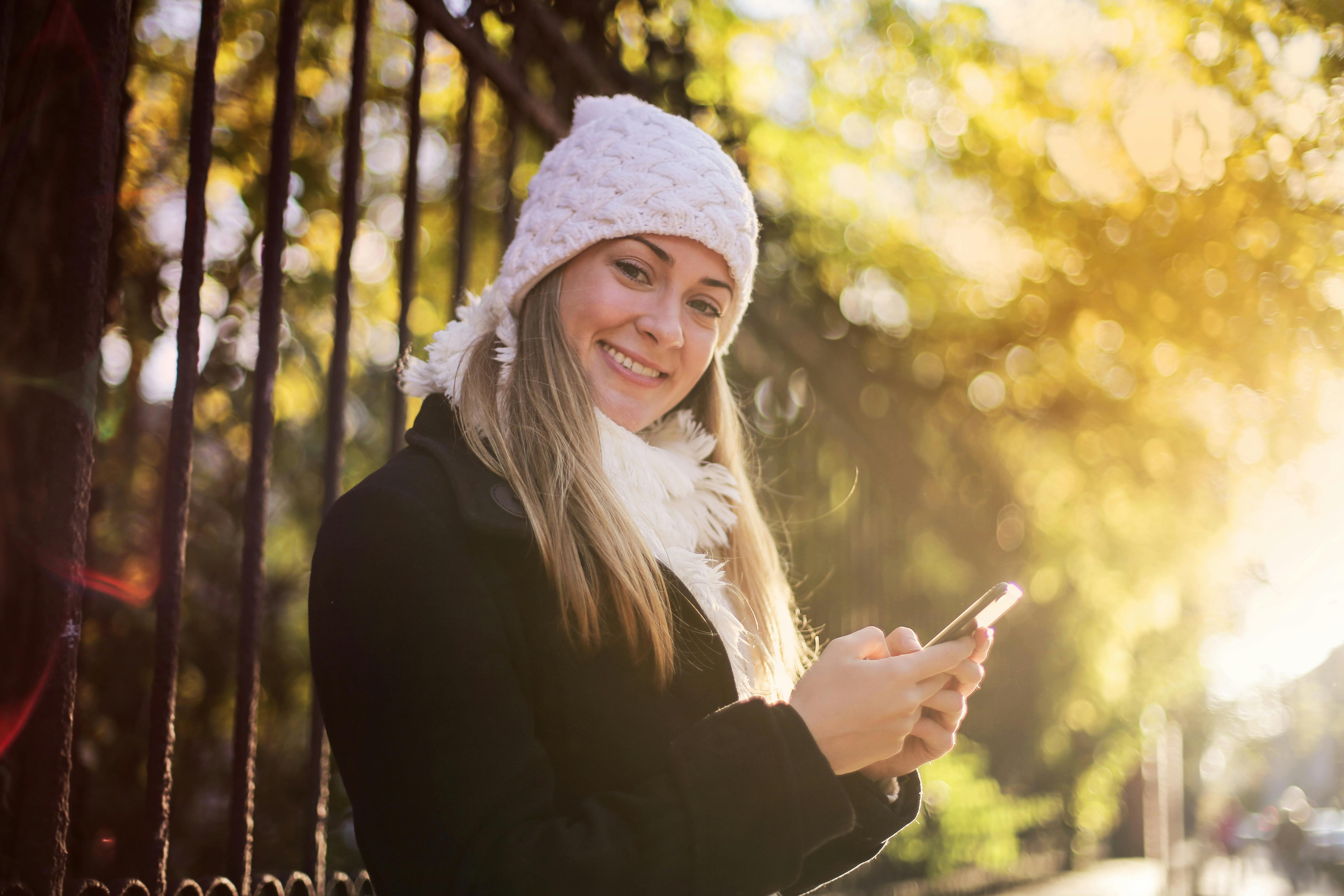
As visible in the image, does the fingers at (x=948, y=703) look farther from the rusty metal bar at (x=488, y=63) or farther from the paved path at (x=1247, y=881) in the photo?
the paved path at (x=1247, y=881)

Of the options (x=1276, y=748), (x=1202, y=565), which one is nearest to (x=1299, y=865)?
(x=1276, y=748)

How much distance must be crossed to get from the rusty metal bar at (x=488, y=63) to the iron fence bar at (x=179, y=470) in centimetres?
60

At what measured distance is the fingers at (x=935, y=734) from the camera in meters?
1.44

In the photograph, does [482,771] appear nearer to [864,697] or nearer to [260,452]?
[864,697]

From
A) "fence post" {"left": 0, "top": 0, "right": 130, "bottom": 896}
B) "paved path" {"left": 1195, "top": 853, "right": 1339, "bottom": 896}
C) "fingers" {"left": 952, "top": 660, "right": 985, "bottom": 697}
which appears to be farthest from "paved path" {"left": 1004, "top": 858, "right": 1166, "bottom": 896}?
"fence post" {"left": 0, "top": 0, "right": 130, "bottom": 896}

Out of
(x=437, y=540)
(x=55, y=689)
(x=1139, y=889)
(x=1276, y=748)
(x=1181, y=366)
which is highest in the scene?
(x=1181, y=366)

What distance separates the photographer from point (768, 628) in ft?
6.52

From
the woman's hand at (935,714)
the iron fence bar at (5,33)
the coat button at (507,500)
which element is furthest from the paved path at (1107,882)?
the iron fence bar at (5,33)

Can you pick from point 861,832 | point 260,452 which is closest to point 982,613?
point 861,832

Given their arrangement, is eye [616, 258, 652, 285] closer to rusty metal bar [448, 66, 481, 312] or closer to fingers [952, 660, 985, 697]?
rusty metal bar [448, 66, 481, 312]

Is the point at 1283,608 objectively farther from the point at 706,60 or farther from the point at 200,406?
the point at 200,406

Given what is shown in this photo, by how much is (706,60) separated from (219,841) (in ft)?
12.7

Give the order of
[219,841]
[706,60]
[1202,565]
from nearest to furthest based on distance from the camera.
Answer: [219,841]
[706,60]
[1202,565]

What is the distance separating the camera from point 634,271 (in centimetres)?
176
